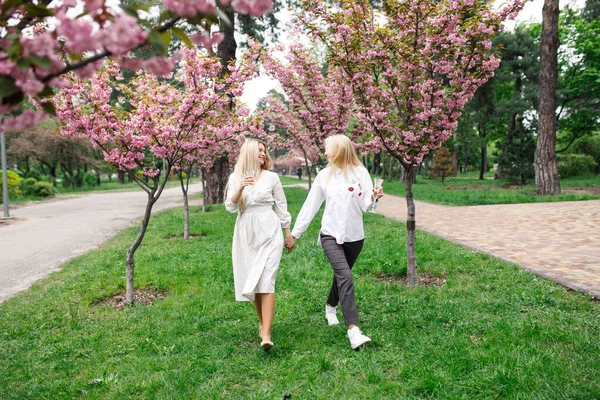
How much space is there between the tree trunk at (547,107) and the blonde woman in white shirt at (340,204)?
14.1 meters

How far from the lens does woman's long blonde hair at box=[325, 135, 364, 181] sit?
432 cm

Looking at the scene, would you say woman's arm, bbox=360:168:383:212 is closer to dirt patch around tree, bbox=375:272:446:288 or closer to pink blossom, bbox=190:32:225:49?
dirt patch around tree, bbox=375:272:446:288

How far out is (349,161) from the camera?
435 centimetres

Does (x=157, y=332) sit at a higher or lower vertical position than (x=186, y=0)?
lower

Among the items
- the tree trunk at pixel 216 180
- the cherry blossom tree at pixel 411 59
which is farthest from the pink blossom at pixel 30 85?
the tree trunk at pixel 216 180

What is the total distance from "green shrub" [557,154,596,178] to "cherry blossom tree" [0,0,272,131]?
3060 centimetres

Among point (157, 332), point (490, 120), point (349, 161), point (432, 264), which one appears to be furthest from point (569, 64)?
point (157, 332)

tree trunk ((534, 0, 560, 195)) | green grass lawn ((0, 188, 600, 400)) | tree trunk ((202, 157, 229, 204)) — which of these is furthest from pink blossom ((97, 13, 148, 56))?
tree trunk ((534, 0, 560, 195))

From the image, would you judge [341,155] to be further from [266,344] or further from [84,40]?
[84,40]

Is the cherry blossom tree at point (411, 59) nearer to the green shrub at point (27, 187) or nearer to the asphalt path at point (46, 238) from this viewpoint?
the asphalt path at point (46, 238)

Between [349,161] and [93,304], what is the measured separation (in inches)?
157

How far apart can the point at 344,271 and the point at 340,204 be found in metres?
0.66

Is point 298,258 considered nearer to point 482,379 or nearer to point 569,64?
point 482,379

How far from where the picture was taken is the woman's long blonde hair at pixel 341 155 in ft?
14.2
